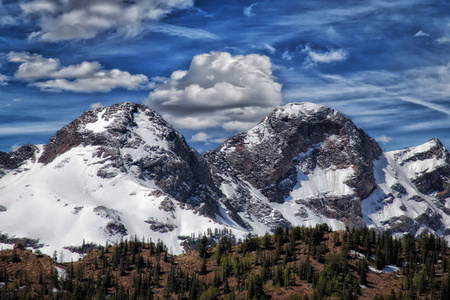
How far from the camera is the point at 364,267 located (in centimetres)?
16975

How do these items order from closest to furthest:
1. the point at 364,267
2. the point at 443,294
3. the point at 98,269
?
the point at 443,294 < the point at 364,267 < the point at 98,269

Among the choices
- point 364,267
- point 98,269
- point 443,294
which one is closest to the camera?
point 443,294

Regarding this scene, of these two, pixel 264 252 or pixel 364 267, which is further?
pixel 264 252

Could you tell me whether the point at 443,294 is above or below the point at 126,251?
below

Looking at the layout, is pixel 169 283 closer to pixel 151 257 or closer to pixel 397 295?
pixel 151 257

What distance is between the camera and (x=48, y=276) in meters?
172

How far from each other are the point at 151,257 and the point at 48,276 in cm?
3205

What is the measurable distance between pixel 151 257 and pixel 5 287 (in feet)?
150

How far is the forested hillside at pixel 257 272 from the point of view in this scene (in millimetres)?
163125

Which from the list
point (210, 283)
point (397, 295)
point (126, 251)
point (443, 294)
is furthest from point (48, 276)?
point (443, 294)

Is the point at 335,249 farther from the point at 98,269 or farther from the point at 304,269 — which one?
the point at 98,269

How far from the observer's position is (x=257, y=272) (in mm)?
173750

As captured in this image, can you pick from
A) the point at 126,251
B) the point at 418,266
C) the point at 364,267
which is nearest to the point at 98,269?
the point at 126,251

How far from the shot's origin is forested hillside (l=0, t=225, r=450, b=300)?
6422 inches
